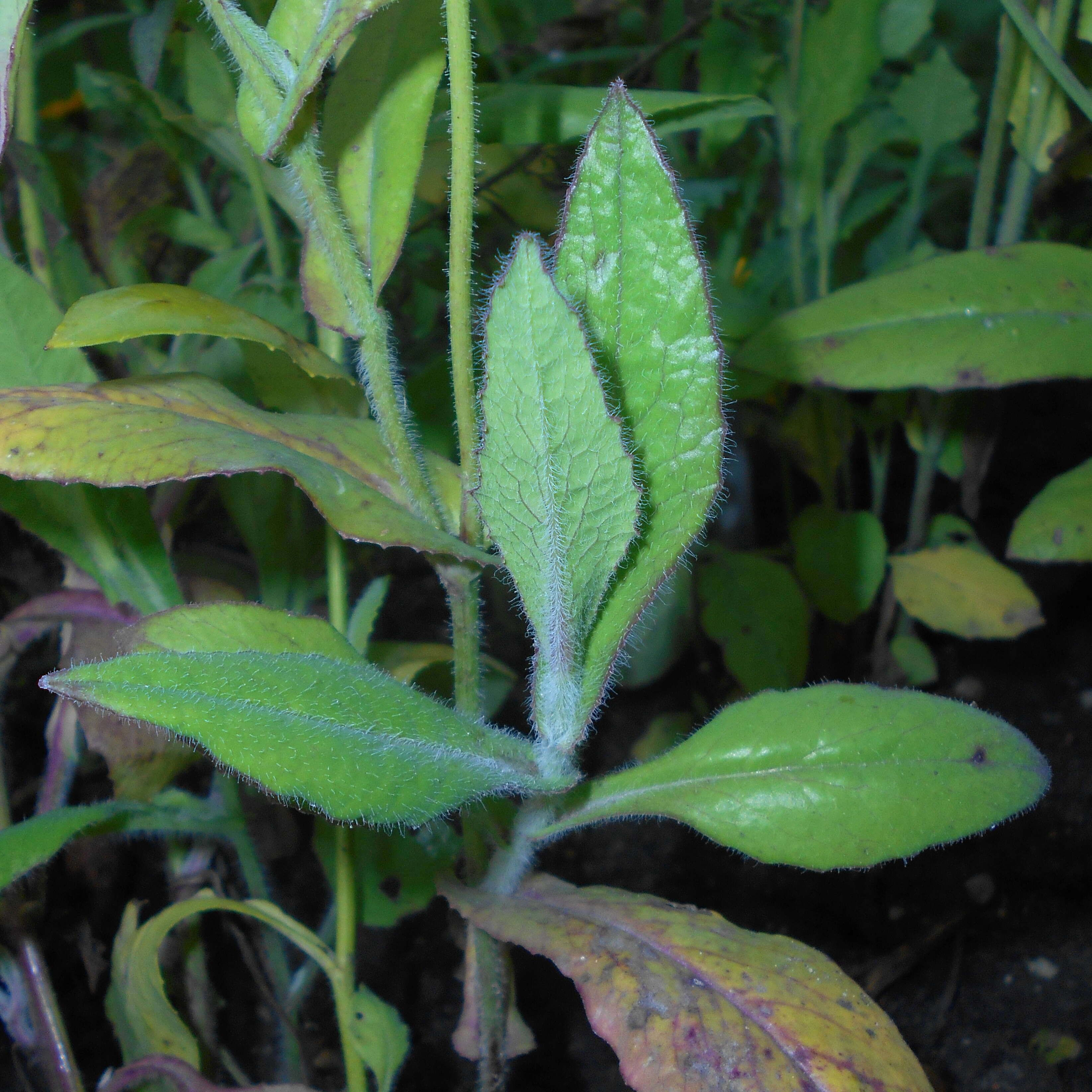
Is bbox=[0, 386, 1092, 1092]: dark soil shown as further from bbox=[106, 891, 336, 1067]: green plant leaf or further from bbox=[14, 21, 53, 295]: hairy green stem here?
bbox=[14, 21, 53, 295]: hairy green stem

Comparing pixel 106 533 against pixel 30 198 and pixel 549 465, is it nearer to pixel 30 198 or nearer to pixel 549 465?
pixel 30 198

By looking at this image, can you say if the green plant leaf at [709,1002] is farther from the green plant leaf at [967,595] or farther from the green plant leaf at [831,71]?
the green plant leaf at [831,71]

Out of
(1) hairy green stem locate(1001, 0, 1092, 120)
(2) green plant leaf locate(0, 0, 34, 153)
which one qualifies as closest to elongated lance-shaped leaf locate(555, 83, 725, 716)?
(2) green plant leaf locate(0, 0, 34, 153)

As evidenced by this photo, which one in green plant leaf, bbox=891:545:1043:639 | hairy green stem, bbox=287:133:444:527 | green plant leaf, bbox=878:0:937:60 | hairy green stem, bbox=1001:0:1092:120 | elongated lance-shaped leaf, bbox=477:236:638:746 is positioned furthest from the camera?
green plant leaf, bbox=878:0:937:60

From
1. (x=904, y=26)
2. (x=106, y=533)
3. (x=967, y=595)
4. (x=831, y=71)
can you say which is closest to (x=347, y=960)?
(x=106, y=533)

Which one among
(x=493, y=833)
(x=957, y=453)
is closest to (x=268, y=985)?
(x=493, y=833)
